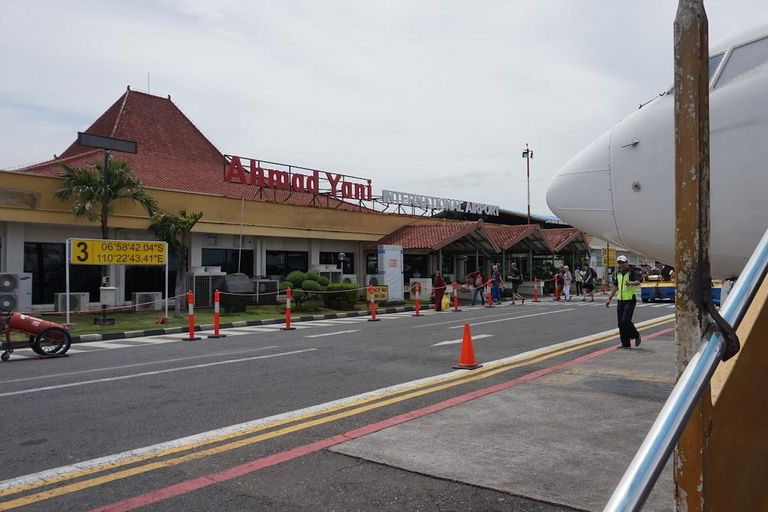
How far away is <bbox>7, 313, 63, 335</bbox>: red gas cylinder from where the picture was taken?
39.5 ft

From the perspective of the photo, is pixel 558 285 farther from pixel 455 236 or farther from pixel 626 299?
pixel 626 299

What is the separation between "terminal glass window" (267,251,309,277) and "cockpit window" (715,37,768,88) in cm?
2467

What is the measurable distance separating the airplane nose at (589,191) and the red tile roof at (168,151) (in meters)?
23.2

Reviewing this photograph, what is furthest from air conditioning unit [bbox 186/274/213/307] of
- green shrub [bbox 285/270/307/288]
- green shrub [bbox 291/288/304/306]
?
green shrub [bbox 291/288/304/306]

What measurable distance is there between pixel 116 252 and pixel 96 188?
10.7 ft

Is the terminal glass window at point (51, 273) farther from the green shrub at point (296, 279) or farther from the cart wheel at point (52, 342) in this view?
the cart wheel at point (52, 342)

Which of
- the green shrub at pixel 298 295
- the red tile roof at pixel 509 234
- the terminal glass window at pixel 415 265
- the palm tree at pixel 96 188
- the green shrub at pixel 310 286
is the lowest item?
the green shrub at pixel 298 295

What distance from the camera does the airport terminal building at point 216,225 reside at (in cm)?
2125

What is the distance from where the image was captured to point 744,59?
209 inches

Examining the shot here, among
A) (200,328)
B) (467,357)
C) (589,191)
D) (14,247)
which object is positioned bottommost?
(200,328)

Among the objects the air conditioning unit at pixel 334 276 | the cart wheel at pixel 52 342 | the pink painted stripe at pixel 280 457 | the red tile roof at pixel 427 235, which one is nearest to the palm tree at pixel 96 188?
the cart wheel at pixel 52 342

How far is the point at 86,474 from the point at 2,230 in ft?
62.4

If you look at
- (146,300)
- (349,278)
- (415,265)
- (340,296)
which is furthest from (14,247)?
(415,265)

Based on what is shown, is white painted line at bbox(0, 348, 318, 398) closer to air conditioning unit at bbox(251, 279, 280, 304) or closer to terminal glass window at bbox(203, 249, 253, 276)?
air conditioning unit at bbox(251, 279, 280, 304)
